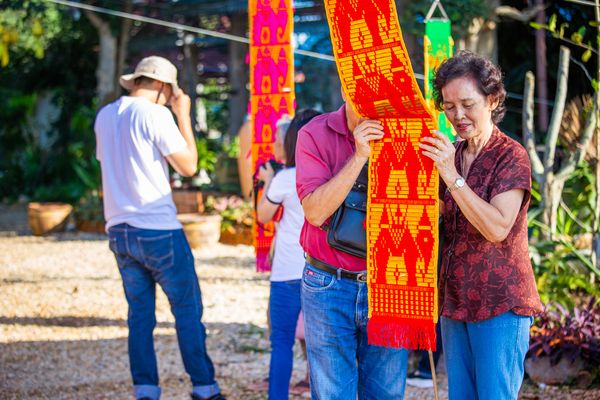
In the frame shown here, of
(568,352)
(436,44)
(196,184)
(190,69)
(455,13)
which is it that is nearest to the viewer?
(568,352)

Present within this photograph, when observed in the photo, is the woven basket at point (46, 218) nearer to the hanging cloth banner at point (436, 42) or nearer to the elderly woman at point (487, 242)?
the hanging cloth banner at point (436, 42)

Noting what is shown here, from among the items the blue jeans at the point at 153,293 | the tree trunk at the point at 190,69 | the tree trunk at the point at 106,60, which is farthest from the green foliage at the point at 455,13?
the tree trunk at the point at 190,69

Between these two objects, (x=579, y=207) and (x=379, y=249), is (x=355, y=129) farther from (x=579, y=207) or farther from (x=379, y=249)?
(x=579, y=207)

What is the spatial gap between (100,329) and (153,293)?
2.35 metres

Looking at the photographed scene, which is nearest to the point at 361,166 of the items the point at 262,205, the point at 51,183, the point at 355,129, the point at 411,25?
the point at 355,129

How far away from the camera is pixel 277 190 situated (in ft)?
13.2

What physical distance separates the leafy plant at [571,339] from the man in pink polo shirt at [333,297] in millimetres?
2114

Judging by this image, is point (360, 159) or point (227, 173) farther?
point (227, 173)

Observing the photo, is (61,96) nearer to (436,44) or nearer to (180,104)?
(436,44)

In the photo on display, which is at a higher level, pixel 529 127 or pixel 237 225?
pixel 529 127

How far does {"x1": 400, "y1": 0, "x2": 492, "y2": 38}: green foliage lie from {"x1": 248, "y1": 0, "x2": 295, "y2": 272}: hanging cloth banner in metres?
3.37

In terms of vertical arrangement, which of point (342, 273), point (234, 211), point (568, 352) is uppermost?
point (342, 273)

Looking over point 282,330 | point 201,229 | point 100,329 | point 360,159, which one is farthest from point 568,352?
point 201,229

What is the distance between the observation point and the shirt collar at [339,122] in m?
2.76
